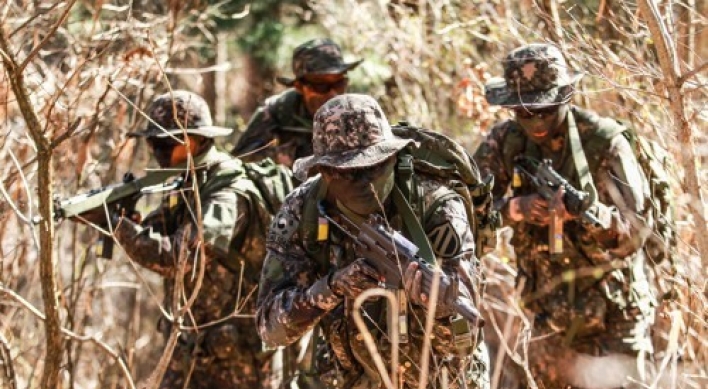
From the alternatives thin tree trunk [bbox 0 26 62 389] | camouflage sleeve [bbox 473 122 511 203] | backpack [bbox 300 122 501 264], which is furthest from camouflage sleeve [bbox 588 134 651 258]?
thin tree trunk [bbox 0 26 62 389]

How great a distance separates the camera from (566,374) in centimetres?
779

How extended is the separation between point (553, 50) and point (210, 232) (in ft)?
7.21

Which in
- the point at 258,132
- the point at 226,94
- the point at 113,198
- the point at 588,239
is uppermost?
the point at 113,198

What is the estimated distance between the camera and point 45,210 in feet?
19.3

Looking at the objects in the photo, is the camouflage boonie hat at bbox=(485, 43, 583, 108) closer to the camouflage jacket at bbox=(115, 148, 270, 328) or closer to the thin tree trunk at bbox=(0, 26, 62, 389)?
the camouflage jacket at bbox=(115, 148, 270, 328)

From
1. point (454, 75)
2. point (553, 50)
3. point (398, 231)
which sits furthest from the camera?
point (454, 75)

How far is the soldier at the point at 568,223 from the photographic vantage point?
7211 millimetres

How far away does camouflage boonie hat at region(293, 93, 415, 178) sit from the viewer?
5.37m

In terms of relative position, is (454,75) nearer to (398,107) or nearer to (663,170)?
(398,107)

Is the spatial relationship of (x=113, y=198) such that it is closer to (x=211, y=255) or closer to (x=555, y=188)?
(x=211, y=255)

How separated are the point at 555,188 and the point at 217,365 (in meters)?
2.14

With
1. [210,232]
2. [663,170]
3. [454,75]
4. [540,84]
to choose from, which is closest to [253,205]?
[210,232]

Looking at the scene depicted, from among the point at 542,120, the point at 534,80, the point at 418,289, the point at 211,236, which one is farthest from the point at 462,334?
the point at 534,80

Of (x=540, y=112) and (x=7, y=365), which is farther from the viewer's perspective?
(x=540, y=112)
